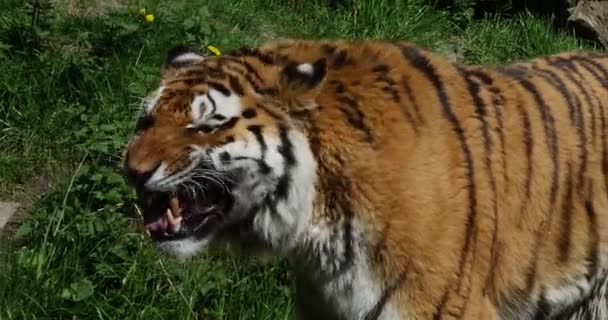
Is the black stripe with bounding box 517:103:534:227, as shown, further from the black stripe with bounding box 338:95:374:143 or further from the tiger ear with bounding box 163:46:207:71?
the tiger ear with bounding box 163:46:207:71

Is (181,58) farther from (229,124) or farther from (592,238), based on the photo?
(592,238)

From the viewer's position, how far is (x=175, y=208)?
2566mm

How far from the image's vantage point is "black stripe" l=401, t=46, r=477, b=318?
263 cm

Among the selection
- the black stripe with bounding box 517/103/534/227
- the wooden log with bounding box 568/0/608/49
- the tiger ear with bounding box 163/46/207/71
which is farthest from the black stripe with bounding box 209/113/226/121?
the wooden log with bounding box 568/0/608/49

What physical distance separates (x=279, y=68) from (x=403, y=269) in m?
0.53

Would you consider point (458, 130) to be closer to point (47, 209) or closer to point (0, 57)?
point (47, 209)

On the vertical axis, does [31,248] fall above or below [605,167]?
below

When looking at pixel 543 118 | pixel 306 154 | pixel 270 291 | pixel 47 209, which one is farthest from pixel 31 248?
pixel 543 118

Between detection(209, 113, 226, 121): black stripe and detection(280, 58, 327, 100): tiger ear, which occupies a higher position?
detection(280, 58, 327, 100): tiger ear

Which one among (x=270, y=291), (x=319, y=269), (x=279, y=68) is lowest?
(x=270, y=291)

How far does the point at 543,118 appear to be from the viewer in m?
2.88

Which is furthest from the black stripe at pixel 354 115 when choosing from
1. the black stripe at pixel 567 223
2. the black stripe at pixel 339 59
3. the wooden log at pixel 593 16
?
the wooden log at pixel 593 16

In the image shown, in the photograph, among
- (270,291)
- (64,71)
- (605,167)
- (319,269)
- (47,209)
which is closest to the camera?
(319,269)

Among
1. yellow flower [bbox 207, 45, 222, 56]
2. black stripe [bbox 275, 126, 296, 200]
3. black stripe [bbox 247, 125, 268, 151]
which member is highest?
black stripe [bbox 247, 125, 268, 151]
